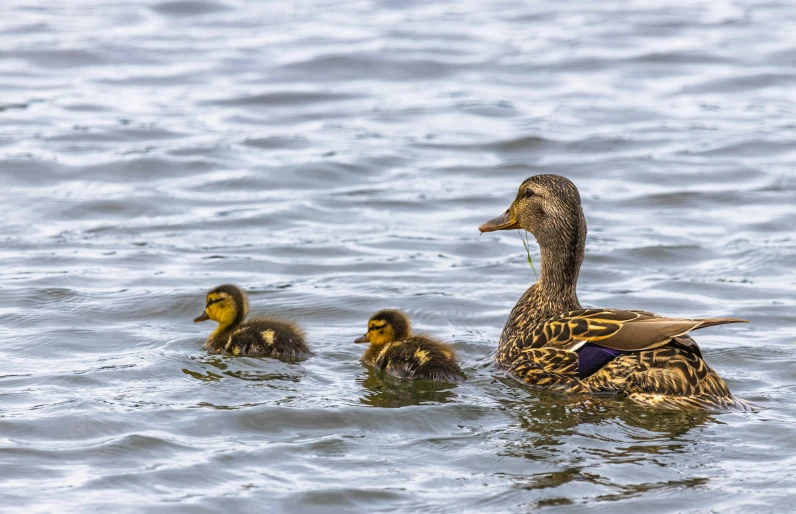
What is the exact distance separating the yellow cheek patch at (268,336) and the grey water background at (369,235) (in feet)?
0.50

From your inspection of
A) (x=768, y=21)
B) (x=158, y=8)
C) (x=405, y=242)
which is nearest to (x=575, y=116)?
(x=405, y=242)

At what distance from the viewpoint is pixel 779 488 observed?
5.86 meters

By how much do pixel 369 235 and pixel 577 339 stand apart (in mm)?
4192

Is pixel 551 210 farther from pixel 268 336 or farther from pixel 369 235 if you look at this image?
pixel 369 235

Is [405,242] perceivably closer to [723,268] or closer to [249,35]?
[723,268]

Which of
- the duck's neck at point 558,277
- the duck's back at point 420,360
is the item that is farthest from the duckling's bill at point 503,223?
the duck's back at point 420,360

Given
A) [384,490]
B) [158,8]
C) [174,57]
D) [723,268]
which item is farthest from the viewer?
[158,8]

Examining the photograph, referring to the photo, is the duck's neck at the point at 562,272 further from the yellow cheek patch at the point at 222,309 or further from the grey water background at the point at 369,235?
the yellow cheek patch at the point at 222,309

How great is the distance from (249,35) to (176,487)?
13961 millimetres

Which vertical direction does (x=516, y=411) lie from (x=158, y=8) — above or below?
below

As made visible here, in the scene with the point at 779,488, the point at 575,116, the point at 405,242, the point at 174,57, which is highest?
the point at 174,57

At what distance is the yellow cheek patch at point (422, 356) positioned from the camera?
7.50 metres

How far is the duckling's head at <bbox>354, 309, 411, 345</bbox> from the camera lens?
26.2 feet

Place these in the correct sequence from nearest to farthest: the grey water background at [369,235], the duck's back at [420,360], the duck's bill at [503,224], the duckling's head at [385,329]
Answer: the grey water background at [369,235] → the duck's back at [420,360] → the duckling's head at [385,329] → the duck's bill at [503,224]
